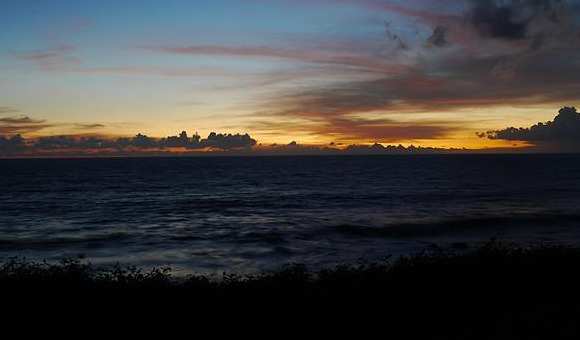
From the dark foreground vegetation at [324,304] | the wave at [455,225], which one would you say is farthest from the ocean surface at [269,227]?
the dark foreground vegetation at [324,304]

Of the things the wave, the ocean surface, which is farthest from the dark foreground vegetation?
the wave

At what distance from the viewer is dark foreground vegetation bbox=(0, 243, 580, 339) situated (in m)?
12.0

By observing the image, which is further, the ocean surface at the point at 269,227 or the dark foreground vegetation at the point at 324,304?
the ocean surface at the point at 269,227

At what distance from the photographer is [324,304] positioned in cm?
1373

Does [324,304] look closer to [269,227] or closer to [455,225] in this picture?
[269,227]

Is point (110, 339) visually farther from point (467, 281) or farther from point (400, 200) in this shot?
point (400, 200)

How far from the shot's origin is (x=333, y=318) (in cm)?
1287

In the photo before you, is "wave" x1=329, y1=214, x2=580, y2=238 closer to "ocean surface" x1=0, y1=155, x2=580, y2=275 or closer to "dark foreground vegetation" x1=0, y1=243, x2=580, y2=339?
"ocean surface" x1=0, y1=155, x2=580, y2=275

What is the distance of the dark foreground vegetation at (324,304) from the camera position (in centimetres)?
1201

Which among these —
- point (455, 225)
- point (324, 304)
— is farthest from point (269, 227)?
point (324, 304)

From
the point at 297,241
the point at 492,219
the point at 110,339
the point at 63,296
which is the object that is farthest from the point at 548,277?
the point at 492,219

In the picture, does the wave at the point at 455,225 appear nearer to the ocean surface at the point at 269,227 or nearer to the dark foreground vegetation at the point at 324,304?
the ocean surface at the point at 269,227

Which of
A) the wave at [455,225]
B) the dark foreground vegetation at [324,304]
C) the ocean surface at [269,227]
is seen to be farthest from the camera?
the wave at [455,225]

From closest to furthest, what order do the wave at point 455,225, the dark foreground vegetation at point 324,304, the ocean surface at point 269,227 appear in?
the dark foreground vegetation at point 324,304 < the ocean surface at point 269,227 < the wave at point 455,225
